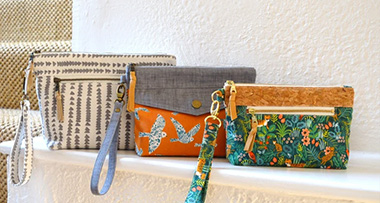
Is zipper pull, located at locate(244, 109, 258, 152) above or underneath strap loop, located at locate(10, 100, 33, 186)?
above

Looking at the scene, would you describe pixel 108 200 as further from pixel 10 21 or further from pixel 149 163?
pixel 10 21

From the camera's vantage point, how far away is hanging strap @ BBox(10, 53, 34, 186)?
2.89 ft

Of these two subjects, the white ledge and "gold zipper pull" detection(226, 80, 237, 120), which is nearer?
the white ledge

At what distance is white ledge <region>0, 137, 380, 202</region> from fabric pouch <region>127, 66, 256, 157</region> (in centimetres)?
3

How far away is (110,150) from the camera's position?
2.73ft

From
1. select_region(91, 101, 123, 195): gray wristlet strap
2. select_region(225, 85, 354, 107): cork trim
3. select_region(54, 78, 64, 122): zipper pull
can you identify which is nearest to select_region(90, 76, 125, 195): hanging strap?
select_region(91, 101, 123, 195): gray wristlet strap

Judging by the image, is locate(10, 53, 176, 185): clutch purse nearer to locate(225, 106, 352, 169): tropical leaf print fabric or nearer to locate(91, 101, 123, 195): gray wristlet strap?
locate(91, 101, 123, 195): gray wristlet strap

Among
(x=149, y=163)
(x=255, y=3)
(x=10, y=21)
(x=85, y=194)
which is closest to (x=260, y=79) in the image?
(x=255, y=3)

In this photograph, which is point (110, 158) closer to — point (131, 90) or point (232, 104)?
point (131, 90)

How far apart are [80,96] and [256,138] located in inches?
14.8

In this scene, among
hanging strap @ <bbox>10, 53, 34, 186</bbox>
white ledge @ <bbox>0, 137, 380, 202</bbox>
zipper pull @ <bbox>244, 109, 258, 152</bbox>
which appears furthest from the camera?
hanging strap @ <bbox>10, 53, 34, 186</bbox>

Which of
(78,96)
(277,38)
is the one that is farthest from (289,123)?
(78,96)

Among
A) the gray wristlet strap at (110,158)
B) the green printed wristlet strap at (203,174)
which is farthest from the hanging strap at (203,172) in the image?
the gray wristlet strap at (110,158)

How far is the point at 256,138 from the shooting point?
764 mm
